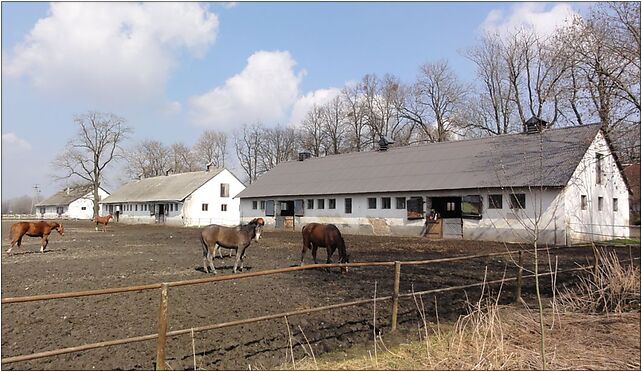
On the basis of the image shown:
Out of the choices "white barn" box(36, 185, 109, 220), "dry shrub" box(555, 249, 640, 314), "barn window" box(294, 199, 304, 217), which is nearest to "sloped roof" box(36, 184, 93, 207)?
"white barn" box(36, 185, 109, 220)

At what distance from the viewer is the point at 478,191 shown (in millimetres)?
22328

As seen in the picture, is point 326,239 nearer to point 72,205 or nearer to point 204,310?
point 204,310

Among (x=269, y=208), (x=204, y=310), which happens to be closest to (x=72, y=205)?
(x=269, y=208)

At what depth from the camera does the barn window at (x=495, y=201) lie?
21580 millimetres

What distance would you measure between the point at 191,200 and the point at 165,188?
7.29 meters

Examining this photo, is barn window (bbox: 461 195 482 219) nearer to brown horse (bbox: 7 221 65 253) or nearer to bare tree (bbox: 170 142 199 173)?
brown horse (bbox: 7 221 65 253)

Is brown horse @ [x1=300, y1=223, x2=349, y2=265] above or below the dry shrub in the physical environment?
above

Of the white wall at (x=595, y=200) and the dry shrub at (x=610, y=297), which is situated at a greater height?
the white wall at (x=595, y=200)

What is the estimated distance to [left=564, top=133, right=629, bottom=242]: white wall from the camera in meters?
20.3

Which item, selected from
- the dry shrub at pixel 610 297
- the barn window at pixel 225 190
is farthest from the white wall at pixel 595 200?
the barn window at pixel 225 190

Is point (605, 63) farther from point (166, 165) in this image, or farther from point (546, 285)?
point (166, 165)

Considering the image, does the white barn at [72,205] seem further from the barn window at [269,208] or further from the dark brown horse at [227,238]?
the dark brown horse at [227,238]

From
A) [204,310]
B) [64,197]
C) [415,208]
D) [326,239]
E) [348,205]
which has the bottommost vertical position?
[204,310]

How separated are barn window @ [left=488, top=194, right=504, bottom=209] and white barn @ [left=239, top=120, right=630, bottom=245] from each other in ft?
0.16
